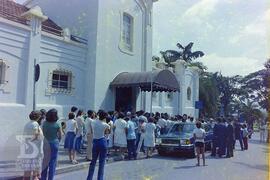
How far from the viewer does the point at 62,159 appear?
453 inches

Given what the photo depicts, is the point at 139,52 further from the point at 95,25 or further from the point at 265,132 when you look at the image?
the point at 265,132

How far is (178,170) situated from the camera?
11.1 m

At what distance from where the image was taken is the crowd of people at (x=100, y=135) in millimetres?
7618

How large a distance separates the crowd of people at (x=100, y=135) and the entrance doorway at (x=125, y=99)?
326 centimetres

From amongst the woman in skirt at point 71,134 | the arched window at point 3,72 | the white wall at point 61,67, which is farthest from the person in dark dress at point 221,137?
the arched window at point 3,72

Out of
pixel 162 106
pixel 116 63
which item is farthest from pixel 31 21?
pixel 162 106

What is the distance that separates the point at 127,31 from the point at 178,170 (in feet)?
37.8

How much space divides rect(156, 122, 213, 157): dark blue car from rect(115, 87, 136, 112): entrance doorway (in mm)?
5107

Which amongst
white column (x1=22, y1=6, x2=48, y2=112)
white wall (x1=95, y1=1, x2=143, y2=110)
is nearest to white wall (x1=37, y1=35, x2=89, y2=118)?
white column (x1=22, y1=6, x2=48, y2=112)

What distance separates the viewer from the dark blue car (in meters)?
13.9

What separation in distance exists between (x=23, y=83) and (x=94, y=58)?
437cm

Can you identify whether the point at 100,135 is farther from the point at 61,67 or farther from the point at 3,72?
the point at 61,67

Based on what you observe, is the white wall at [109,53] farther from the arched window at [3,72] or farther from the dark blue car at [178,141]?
the arched window at [3,72]

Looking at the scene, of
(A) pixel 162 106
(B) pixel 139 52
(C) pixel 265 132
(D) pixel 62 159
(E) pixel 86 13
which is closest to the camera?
(D) pixel 62 159
